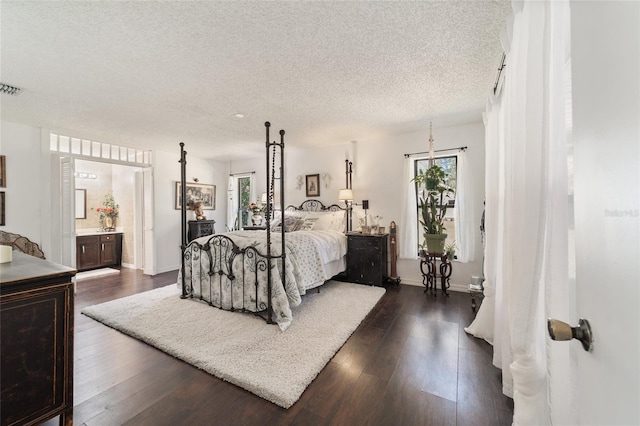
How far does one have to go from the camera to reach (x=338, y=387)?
1.82 meters

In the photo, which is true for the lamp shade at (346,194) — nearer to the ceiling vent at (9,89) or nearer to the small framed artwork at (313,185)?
the small framed artwork at (313,185)

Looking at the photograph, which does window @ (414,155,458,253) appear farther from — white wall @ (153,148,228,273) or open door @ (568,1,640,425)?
white wall @ (153,148,228,273)

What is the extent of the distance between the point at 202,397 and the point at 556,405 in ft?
6.54

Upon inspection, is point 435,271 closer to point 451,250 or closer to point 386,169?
point 451,250

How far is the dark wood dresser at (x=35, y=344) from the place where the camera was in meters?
1.25

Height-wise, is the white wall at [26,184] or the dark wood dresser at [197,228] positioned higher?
the white wall at [26,184]

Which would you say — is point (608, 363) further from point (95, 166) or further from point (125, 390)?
point (95, 166)

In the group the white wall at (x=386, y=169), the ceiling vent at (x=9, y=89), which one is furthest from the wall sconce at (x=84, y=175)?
the white wall at (x=386, y=169)

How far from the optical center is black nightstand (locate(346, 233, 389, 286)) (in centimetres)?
413

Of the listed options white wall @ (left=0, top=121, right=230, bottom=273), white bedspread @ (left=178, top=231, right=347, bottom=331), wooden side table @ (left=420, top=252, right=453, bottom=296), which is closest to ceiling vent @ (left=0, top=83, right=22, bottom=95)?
white wall @ (left=0, top=121, right=230, bottom=273)

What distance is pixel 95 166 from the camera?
6090 mm

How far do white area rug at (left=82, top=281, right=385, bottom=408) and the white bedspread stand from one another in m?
0.15

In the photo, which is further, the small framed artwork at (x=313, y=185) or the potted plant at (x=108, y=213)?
the potted plant at (x=108, y=213)

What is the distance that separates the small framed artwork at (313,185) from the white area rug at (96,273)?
4345 mm
